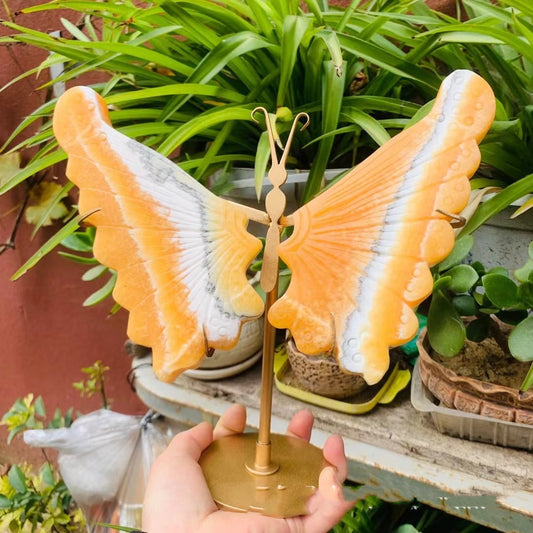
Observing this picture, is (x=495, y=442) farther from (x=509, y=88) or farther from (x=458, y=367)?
(x=509, y=88)

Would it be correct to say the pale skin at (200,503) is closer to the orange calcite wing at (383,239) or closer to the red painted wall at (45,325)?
the orange calcite wing at (383,239)

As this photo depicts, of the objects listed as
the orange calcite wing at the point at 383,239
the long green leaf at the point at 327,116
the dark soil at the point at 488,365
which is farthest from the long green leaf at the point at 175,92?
the dark soil at the point at 488,365

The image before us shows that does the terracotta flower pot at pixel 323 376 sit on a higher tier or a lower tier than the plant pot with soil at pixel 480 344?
lower

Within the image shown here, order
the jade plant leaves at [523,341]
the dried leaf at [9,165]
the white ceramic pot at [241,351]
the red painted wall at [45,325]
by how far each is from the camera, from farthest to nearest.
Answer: the red painted wall at [45,325]
the dried leaf at [9,165]
the white ceramic pot at [241,351]
the jade plant leaves at [523,341]

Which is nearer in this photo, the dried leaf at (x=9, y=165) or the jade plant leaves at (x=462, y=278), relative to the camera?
the jade plant leaves at (x=462, y=278)

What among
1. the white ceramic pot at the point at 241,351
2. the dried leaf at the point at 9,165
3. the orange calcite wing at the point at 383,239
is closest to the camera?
the orange calcite wing at the point at 383,239

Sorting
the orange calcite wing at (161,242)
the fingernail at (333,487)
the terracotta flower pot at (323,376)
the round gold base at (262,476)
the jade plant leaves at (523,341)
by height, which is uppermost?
the orange calcite wing at (161,242)

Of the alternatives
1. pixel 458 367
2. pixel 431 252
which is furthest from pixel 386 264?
pixel 458 367

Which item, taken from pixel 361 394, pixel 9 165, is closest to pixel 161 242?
pixel 361 394
